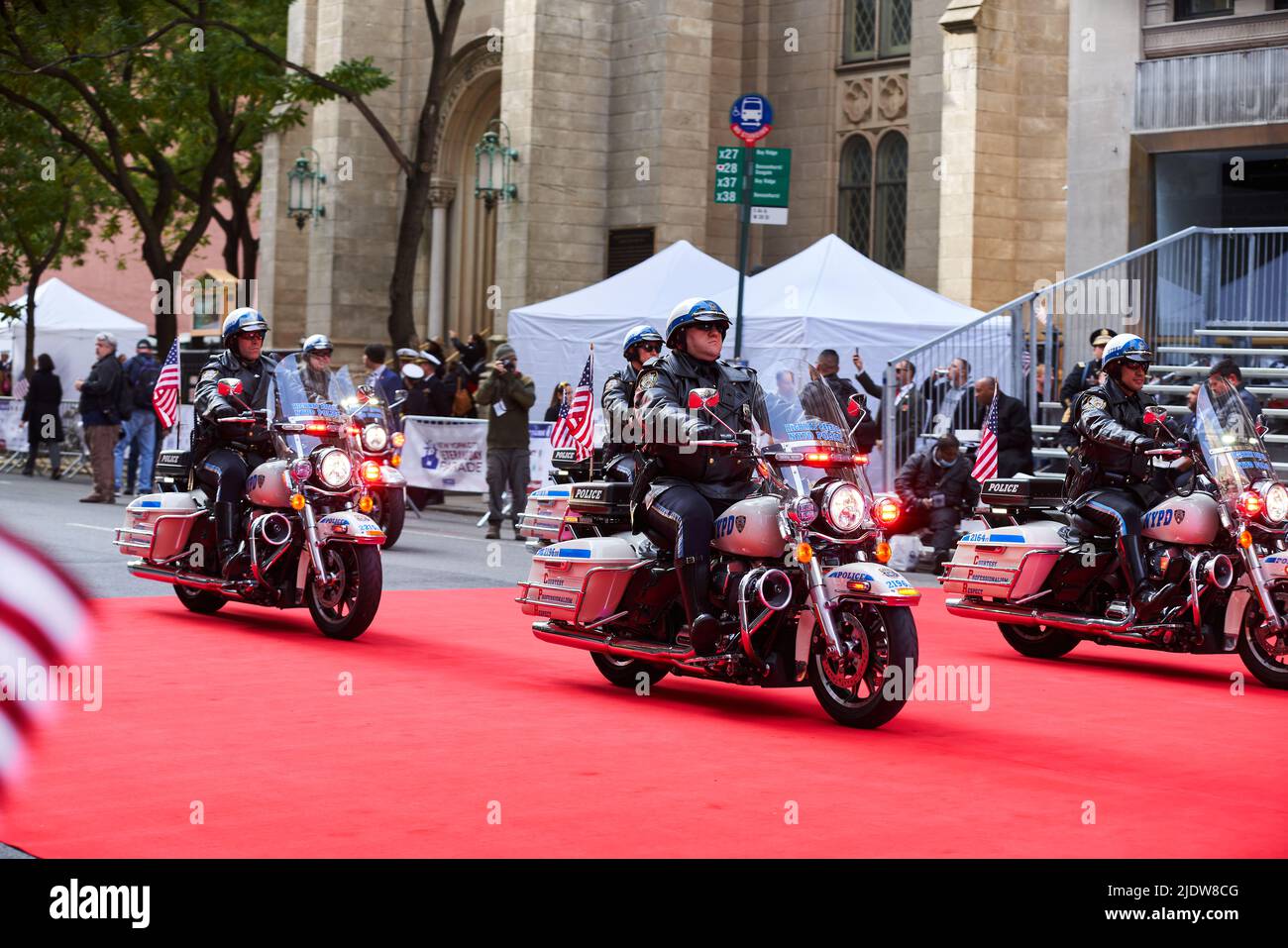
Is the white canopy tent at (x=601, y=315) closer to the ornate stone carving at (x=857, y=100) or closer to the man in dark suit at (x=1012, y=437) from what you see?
the man in dark suit at (x=1012, y=437)

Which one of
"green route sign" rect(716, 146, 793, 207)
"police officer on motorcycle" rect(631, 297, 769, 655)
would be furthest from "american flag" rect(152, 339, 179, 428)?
"police officer on motorcycle" rect(631, 297, 769, 655)

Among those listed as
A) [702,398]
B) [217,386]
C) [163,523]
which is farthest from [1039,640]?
[163,523]

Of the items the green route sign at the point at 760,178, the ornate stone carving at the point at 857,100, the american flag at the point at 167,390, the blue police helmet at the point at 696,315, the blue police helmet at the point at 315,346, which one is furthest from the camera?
A: the ornate stone carving at the point at 857,100

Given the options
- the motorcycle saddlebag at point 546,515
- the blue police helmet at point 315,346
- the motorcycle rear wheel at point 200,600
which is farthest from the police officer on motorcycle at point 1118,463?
the motorcycle rear wheel at point 200,600

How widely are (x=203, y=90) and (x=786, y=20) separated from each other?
33.0 ft

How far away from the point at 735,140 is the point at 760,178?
50.9 feet

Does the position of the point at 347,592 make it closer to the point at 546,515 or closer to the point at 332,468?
the point at 332,468

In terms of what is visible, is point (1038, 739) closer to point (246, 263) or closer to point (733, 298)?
point (733, 298)

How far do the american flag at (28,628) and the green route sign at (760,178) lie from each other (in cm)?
1621

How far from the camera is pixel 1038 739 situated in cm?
834

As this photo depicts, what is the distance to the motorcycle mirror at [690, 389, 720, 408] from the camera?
847cm

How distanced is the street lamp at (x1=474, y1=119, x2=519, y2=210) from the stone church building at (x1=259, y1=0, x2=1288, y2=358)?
0.18 meters

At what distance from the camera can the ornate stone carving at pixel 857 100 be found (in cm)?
3141

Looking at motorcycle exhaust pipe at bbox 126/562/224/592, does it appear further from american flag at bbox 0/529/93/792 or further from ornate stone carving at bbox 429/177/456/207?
ornate stone carving at bbox 429/177/456/207
